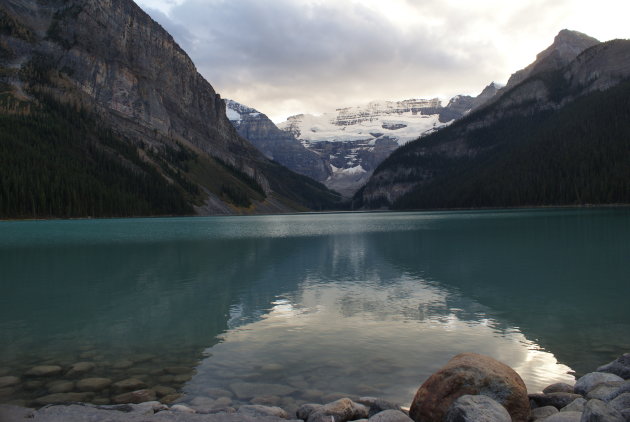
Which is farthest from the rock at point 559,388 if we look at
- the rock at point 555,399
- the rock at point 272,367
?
the rock at point 272,367

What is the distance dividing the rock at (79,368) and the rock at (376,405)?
9285mm

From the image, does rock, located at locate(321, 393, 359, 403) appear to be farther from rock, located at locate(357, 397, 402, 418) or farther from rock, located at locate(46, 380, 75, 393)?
rock, located at locate(46, 380, 75, 393)

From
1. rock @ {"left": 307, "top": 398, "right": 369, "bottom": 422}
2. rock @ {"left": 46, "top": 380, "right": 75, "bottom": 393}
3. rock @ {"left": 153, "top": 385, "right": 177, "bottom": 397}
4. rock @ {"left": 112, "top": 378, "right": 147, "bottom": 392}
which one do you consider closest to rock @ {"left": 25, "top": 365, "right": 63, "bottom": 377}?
rock @ {"left": 46, "top": 380, "right": 75, "bottom": 393}

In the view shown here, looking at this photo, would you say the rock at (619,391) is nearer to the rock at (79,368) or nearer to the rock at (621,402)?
the rock at (621,402)

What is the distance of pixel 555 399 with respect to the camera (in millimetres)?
11789

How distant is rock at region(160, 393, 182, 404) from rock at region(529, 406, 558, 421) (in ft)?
30.8

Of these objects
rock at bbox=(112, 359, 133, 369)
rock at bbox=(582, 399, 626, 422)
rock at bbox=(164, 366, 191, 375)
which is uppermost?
rock at bbox=(582, 399, 626, 422)

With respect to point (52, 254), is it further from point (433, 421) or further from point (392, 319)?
point (433, 421)

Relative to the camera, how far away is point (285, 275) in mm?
37000

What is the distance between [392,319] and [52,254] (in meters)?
45.0

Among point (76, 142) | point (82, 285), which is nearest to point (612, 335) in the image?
point (82, 285)

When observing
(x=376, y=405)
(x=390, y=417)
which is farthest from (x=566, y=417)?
(x=376, y=405)

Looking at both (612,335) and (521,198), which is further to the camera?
(521,198)

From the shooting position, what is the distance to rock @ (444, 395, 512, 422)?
9.74m
